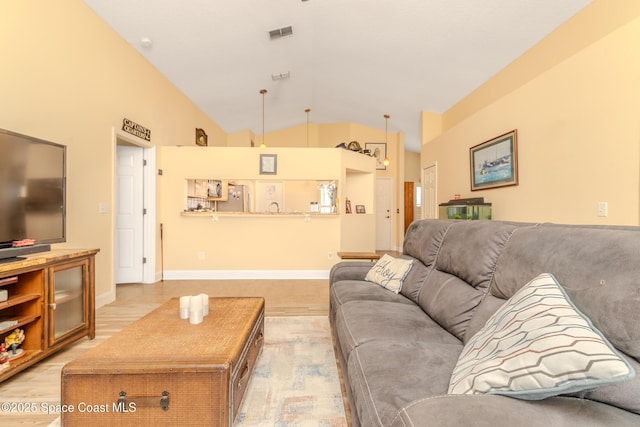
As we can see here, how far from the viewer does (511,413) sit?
0.75m

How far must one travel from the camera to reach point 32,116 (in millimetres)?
2555

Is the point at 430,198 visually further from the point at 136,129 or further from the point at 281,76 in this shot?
the point at 136,129

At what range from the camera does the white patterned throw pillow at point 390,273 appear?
2.41 meters

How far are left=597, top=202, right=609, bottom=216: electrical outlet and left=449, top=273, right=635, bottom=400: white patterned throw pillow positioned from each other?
2.37m

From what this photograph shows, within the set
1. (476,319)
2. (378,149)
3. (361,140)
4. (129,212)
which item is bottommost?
(476,319)

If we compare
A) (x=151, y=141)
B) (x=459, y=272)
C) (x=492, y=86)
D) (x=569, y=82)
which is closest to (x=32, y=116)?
(x=151, y=141)

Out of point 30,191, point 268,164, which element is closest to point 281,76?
point 268,164

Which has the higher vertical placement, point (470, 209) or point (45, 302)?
→ point (470, 209)

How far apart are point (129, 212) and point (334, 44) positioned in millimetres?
3898

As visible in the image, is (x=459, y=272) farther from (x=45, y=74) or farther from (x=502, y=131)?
(x=45, y=74)

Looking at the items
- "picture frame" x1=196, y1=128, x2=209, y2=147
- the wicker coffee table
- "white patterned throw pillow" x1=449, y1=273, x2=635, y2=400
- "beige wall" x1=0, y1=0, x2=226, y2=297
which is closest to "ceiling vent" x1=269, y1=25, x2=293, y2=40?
"beige wall" x1=0, y1=0, x2=226, y2=297

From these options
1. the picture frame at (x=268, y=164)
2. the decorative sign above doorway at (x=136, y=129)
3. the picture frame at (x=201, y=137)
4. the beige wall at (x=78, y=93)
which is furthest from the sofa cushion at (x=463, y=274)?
the picture frame at (x=201, y=137)

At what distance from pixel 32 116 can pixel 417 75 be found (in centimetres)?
499

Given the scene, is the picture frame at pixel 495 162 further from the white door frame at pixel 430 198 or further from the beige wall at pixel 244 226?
the beige wall at pixel 244 226
